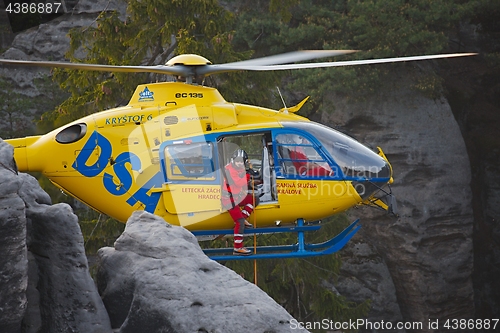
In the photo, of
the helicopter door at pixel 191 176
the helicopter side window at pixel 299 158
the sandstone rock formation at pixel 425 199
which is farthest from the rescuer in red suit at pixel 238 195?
the sandstone rock formation at pixel 425 199

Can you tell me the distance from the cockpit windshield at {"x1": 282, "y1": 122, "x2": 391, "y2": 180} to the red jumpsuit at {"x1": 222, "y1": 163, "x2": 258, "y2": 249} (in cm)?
89

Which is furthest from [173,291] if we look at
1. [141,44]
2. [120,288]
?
[141,44]

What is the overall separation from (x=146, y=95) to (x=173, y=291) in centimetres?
452

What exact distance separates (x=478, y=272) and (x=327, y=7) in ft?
25.5

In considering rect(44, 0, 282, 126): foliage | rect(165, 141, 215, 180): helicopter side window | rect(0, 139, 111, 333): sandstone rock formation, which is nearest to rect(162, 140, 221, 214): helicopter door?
rect(165, 141, 215, 180): helicopter side window

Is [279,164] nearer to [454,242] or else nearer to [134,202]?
[134,202]

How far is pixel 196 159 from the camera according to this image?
9.55 m

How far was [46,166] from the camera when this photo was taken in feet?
31.7

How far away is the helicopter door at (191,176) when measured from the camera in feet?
31.2

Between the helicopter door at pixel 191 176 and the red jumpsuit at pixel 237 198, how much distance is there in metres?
0.12

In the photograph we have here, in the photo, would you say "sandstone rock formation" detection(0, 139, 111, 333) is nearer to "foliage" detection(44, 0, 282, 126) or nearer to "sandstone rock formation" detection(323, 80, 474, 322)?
"foliage" detection(44, 0, 282, 126)

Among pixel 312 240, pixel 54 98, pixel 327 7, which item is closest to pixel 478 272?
pixel 312 240

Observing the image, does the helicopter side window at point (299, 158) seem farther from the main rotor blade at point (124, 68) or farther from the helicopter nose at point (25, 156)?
the helicopter nose at point (25, 156)

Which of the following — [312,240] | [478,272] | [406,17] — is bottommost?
[478,272]
